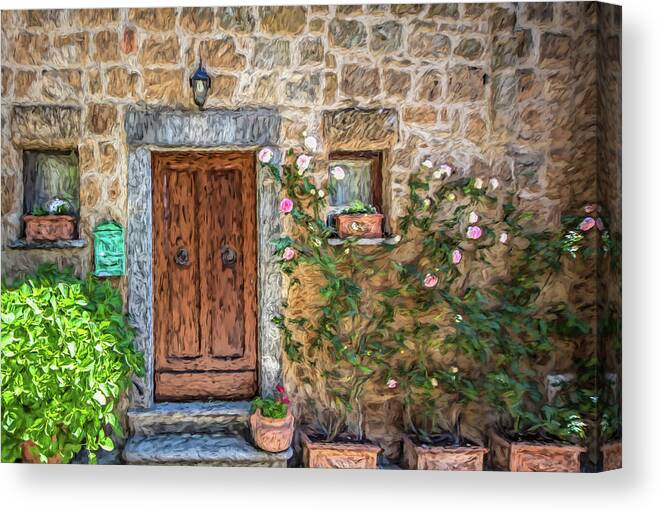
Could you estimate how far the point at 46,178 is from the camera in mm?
3355

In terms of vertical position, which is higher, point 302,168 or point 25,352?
point 302,168

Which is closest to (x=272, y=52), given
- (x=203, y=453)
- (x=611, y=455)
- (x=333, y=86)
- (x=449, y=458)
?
(x=333, y=86)

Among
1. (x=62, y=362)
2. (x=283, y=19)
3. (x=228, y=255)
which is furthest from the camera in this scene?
(x=228, y=255)

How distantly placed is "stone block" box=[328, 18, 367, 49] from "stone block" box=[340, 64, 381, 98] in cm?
11

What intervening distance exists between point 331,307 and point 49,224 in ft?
4.74

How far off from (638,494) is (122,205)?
2.84 metres

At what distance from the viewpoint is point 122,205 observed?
3.33m

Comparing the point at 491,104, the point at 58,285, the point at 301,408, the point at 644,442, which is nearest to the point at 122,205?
the point at 58,285

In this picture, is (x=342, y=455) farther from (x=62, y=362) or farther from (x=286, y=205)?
(x=62, y=362)

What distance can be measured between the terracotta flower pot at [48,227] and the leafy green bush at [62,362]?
159 millimetres

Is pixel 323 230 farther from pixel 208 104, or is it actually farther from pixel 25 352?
pixel 25 352

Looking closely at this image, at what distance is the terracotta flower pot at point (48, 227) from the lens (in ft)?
10.8

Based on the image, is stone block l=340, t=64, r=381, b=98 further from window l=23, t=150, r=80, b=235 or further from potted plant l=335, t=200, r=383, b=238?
window l=23, t=150, r=80, b=235

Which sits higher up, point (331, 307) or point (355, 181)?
point (355, 181)
